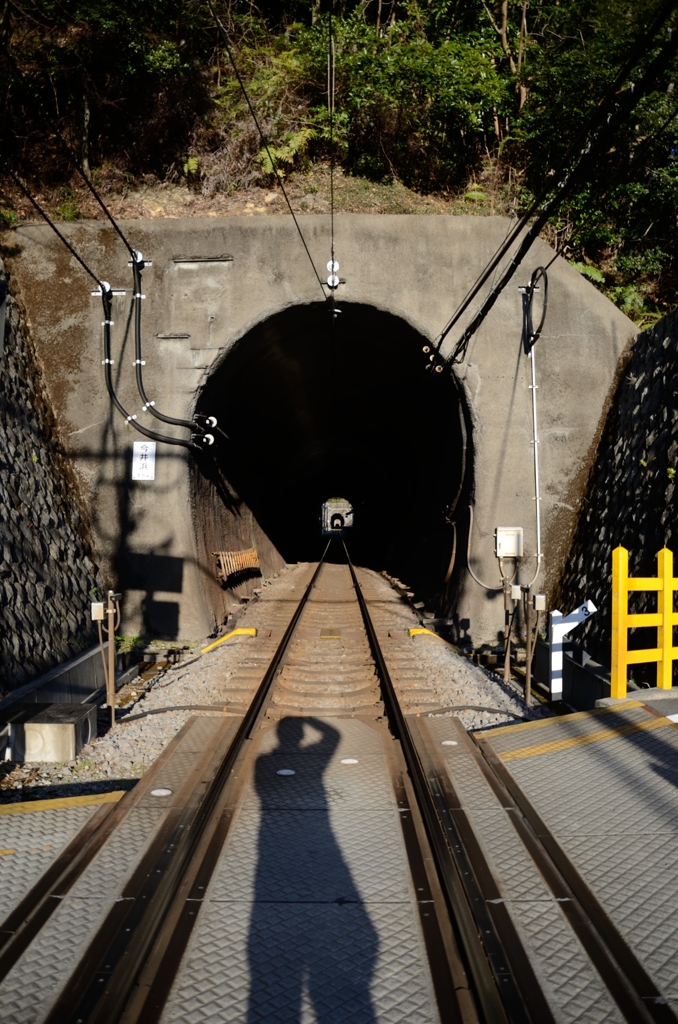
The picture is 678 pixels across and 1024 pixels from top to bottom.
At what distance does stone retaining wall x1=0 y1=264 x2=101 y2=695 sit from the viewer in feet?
22.9

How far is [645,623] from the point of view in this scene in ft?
19.1

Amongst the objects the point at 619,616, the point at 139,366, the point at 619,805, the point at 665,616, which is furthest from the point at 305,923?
the point at 139,366

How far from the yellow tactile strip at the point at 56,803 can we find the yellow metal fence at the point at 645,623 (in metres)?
3.77

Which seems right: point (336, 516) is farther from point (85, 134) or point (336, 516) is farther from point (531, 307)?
point (531, 307)

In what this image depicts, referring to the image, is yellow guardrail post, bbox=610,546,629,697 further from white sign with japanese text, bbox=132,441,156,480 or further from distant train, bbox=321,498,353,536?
distant train, bbox=321,498,353,536

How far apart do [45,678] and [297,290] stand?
6.13 meters

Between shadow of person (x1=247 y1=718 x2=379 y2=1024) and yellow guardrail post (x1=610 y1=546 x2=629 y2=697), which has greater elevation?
yellow guardrail post (x1=610 y1=546 x2=629 y2=697)

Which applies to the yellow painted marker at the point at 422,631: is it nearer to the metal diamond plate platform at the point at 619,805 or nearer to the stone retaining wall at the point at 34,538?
the stone retaining wall at the point at 34,538

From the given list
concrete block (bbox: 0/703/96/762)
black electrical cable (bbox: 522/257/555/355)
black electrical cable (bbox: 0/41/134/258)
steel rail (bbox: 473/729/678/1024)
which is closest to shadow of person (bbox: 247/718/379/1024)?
steel rail (bbox: 473/729/678/1024)

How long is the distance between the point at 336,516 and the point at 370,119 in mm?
48655

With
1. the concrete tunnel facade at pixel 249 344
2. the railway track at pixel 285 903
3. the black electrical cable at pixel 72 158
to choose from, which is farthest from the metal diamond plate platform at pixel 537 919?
the concrete tunnel facade at pixel 249 344

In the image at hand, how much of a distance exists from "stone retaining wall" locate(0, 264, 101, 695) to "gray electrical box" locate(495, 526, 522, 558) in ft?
16.8

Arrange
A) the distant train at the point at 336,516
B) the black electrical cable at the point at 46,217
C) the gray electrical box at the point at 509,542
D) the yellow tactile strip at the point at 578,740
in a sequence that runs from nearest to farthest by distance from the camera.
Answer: the yellow tactile strip at the point at 578,740
the black electrical cable at the point at 46,217
the gray electrical box at the point at 509,542
the distant train at the point at 336,516

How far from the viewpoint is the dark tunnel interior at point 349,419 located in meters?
11.0
